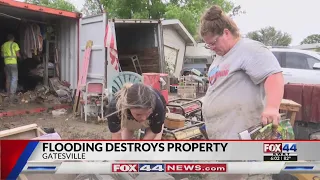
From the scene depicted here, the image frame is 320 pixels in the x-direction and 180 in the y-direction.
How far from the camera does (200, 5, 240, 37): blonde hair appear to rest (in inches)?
47.6

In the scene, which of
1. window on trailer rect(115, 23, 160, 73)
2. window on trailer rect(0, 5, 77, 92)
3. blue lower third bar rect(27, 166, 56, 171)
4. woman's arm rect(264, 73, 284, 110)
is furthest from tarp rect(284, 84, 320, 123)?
window on trailer rect(0, 5, 77, 92)

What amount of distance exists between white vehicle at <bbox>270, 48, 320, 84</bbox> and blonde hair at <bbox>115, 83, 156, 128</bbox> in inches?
67.8

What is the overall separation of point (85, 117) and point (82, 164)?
8.69 ft

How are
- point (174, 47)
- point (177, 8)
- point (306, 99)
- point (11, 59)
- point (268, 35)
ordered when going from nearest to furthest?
point (268, 35)
point (177, 8)
point (306, 99)
point (174, 47)
point (11, 59)

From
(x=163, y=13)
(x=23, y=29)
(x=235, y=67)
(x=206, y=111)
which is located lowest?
(x=206, y=111)

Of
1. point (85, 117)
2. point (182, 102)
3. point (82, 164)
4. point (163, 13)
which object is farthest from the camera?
point (85, 117)

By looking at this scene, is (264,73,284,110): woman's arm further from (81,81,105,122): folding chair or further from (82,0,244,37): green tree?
(81,81,105,122): folding chair

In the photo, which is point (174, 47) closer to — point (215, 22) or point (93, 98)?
point (93, 98)

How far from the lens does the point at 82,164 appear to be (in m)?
1.02

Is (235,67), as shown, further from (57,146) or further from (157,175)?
(57,146)

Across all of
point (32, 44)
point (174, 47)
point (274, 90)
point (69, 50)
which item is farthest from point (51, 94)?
point (274, 90)

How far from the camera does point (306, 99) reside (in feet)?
6.01

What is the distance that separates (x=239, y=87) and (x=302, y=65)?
240 centimetres

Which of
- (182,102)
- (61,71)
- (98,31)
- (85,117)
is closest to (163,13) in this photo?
(182,102)
